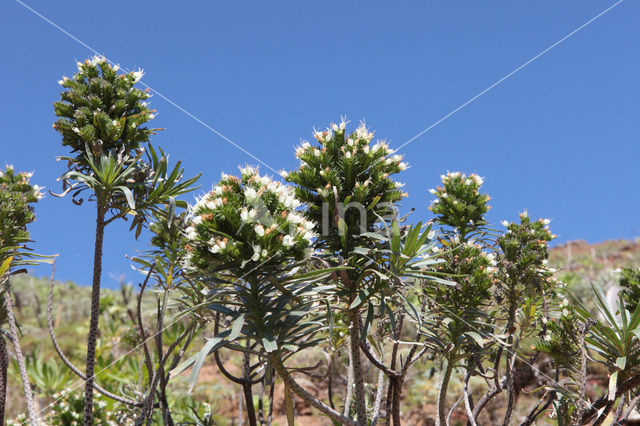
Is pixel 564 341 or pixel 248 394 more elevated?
pixel 564 341

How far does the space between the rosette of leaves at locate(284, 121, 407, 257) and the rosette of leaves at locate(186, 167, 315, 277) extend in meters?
0.39

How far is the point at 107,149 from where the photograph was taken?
5.08m

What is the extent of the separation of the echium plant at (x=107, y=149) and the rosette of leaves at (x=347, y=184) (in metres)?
1.48

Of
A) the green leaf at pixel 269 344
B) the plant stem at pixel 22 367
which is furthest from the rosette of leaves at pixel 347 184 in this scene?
the plant stem at pixel 22 367

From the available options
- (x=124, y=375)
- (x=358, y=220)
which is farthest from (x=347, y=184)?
(x=124, y=375)

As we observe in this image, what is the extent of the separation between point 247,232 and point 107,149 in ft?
7.57

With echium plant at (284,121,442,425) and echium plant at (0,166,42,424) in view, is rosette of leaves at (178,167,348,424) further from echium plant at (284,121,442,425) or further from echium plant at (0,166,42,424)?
echium plant at (0,166,42,424)

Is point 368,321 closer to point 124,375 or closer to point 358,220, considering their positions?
point 358,220

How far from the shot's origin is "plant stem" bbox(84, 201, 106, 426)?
4691 mm

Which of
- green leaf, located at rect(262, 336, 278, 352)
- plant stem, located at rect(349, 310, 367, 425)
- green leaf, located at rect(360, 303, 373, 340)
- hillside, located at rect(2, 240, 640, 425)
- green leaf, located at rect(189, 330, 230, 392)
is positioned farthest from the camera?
hillside, located at rect(2, 240, 640, 425)

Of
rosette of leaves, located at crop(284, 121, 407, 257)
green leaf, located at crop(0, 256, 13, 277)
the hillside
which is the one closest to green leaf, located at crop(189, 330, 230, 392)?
rosette of leaves, located at crop(284, 121, 407, 257)

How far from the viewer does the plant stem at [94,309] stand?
15.4 ft

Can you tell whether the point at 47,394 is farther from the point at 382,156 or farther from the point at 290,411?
the point at 382,156

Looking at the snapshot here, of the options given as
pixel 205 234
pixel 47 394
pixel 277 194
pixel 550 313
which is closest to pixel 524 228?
pixel 550 313
